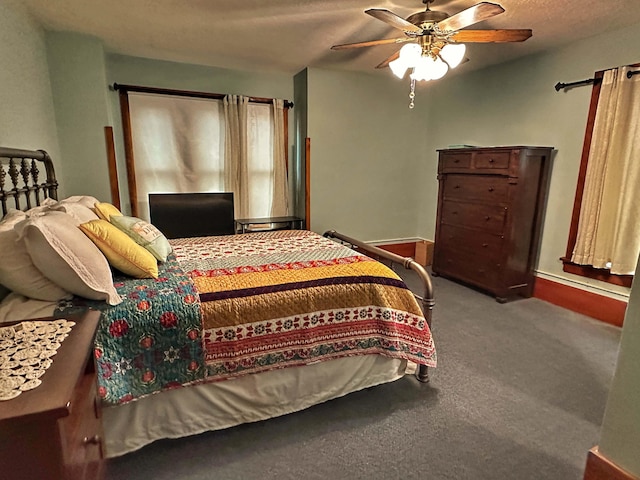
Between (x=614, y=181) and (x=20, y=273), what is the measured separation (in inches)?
155

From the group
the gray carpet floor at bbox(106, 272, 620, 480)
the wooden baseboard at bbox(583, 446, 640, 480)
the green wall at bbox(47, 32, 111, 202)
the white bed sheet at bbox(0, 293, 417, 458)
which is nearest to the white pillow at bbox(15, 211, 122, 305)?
the white bed sheet at bbox(0, 293, 417, 458)

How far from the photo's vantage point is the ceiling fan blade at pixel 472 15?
1.77 m

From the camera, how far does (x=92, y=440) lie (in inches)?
39.4

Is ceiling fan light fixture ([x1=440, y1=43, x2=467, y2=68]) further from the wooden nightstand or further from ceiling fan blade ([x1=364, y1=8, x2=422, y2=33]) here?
the wooden nightstand

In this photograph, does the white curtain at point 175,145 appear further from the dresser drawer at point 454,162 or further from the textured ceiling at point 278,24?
the dresser drawer at point 454,162

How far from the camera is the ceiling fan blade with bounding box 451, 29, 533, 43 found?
2059 mm

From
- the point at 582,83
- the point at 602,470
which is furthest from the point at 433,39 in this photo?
the point at 602,470

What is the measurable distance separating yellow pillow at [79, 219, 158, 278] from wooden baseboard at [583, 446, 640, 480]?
5.96 feet

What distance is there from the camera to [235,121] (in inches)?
153

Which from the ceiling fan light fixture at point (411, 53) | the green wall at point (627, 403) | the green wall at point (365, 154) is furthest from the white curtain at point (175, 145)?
the green wall at point (627, 403)

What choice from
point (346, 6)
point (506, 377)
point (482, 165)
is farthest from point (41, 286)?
point (482, 165)

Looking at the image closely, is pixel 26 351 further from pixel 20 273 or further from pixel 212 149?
pixel 212 149

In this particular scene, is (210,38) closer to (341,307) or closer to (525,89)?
(341,307)

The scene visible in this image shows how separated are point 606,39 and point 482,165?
132cm
